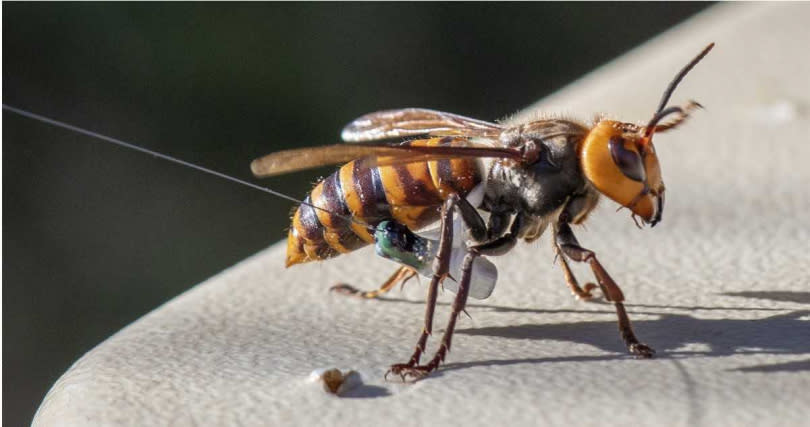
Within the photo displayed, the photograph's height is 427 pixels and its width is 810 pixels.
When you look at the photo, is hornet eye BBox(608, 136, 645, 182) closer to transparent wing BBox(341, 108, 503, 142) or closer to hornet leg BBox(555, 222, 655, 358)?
hornet leg BBox(555, 222, 655, 358)

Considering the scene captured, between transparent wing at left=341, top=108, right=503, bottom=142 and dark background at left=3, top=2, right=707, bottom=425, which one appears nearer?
transparent wing at left=341, top=108, right=503, bottom=142

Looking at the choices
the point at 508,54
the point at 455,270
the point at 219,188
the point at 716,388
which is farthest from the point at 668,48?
the point at 508,54

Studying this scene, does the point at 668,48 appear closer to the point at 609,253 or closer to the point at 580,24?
the point at 609,253

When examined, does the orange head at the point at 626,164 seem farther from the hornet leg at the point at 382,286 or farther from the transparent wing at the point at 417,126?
the hornet leg at the point at 382,286

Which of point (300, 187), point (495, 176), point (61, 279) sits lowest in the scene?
point (61, 279)

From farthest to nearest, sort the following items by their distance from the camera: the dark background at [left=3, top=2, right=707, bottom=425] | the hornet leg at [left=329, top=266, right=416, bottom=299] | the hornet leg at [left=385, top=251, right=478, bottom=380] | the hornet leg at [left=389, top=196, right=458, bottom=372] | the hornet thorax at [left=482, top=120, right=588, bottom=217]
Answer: the dark background at [left=3, top=2, right=707, bottom=425]
the hornet leg at [left=329, top=266, right=416, bottom=299]
the hornet thorax at [left=482, top=120, right=588, bottom=217]
the hornet leg at [left=389, top=196, right=458, bottom=372]
the hornet leg at [left=385, top=251, right=478, bottom=380]

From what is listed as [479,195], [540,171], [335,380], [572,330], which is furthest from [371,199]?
[335,380]

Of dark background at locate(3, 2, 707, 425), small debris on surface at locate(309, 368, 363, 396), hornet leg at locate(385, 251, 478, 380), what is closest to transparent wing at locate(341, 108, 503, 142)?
hornet leg at locate(385, 251, 478, 380)

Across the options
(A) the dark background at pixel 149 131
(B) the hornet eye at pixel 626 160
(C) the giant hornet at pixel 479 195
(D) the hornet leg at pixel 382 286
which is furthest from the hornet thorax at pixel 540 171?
(A) the dark background at pixel 149 131
